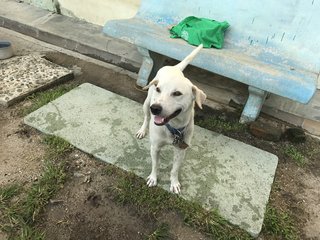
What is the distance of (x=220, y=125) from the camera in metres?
3.79

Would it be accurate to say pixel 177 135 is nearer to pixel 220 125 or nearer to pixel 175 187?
pixel 175 187

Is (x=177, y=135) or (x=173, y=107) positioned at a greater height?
(x=173, y=107)

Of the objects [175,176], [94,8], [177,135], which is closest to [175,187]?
[175,176]

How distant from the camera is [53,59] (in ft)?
15.6

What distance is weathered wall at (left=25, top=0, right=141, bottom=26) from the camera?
16.1ft

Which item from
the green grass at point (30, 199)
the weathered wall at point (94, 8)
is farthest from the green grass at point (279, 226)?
the weathered wall at point (94, 8)

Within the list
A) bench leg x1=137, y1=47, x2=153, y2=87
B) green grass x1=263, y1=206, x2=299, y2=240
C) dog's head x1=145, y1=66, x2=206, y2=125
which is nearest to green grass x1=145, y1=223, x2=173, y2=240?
green grass x1=263, y1=206, x2=299, y2=240

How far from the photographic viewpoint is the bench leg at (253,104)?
11.3 feet

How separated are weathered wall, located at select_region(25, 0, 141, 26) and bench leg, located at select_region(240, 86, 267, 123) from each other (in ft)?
7.98

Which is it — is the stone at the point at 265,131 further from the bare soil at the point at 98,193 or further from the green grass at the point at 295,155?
the green grass at the point at 295,155

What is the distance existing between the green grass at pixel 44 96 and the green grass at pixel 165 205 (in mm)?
1398

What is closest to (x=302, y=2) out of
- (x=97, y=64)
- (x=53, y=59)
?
(x=97, y=64)

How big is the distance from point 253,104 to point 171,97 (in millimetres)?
1794

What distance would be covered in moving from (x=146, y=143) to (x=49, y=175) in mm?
1042
